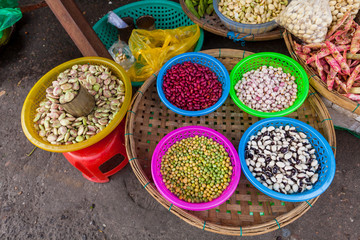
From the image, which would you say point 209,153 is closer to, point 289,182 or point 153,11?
point 289,182

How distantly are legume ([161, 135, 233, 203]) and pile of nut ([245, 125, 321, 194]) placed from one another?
0.18 metres

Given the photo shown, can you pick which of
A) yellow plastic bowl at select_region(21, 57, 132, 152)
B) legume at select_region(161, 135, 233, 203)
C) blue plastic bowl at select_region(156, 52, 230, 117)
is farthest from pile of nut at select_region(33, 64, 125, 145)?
legume at select_region(161, 135, 233, 203)

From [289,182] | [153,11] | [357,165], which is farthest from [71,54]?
[357,165]

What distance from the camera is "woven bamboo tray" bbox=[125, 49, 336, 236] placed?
1.45m

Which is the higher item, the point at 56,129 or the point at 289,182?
the point at 56,129

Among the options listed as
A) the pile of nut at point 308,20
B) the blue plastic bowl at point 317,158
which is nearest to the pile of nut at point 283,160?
the blue plastic bowl at point 317,158

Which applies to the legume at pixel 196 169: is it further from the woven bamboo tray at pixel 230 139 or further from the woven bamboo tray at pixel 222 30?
the woven bamboo tray at pixel 222 30

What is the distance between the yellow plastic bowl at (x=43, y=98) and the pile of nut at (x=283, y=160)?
2.94ft

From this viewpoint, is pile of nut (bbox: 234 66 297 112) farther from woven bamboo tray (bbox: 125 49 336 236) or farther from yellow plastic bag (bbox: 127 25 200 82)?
yellow plastic bag (bbox: 127 25 200 82)

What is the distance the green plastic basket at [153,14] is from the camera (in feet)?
8.36

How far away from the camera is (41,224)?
6.70ft

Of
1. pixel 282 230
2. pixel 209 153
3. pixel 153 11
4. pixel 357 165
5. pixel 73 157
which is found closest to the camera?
pixel 209 153

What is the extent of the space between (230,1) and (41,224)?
2.53 meters

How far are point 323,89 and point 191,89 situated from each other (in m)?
0.87
